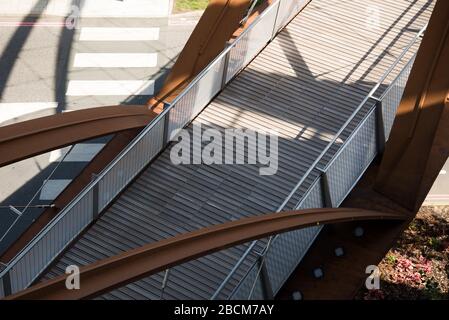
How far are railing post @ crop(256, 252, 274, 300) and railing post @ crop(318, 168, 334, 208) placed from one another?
7.20 feet

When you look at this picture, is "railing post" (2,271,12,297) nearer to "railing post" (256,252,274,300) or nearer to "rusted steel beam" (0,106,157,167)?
"rusted steel beam" (0,106,157,167)

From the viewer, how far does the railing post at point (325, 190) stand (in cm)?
1400

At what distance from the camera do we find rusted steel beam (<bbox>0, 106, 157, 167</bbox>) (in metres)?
13.3

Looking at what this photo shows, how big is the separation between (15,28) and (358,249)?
16311 mm

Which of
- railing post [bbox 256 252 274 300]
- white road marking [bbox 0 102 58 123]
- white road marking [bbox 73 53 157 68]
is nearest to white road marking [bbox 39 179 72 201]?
white road marking [bbox 0 102 58 123]

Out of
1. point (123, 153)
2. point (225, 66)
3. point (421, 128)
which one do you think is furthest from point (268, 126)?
point (123, 153)

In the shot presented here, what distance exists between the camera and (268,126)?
16109 mm

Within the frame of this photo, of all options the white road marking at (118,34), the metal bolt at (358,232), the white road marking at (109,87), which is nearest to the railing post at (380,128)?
the metal bolt at (358,232)

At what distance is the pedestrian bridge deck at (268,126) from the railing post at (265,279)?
667 millimetres

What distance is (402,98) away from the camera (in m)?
14.9

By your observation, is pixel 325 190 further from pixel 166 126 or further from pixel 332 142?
pixel 166 126

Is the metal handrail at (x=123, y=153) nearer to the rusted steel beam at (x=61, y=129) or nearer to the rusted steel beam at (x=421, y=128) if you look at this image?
the rusted steel beam at (x=61, y=129)
